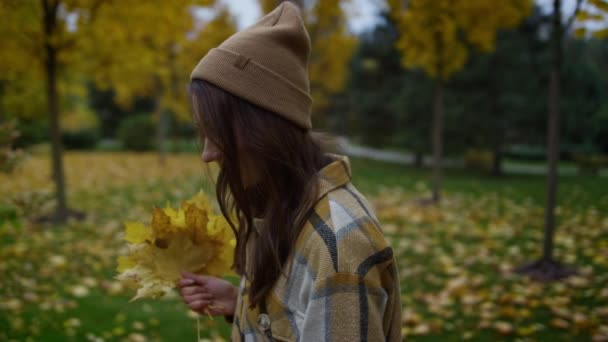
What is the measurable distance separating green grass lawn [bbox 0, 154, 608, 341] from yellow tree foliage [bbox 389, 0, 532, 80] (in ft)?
9.47

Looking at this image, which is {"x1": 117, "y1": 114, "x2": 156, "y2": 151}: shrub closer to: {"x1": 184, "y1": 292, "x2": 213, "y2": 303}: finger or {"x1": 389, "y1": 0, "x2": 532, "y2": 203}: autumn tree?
{"x1": 389, "y1": 0, "x2": 532, "y2": 203}: autumn tree

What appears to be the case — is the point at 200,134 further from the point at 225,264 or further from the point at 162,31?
the point at 162,31

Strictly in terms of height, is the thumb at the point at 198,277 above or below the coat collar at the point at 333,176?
below

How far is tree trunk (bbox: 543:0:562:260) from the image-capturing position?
4715 mm

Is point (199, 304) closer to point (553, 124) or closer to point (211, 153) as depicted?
point (211, 153)

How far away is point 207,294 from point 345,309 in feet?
2.28

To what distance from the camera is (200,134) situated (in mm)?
1384

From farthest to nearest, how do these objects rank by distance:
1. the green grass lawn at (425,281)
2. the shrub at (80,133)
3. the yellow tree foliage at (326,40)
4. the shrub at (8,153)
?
the shrub at (80,133) < the yellow tree foliage at (326,40) < the green grass lawn at (425,281) < the shrub at (8,153)

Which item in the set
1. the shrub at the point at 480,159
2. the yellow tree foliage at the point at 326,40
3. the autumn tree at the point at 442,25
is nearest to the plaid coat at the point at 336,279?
the autumn tree at the point at 442,25

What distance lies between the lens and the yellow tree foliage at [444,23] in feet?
26.0

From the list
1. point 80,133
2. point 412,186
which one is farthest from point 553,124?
point 80,133

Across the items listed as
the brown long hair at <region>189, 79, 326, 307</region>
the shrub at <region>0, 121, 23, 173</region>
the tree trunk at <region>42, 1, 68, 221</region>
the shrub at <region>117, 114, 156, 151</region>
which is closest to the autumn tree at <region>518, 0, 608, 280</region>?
the brown long hair at <region>189, 79, 326, 307</region>

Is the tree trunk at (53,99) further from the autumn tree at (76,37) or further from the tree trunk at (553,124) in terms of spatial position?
the tree trunk at (553,124)

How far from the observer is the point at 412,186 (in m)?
12.4
